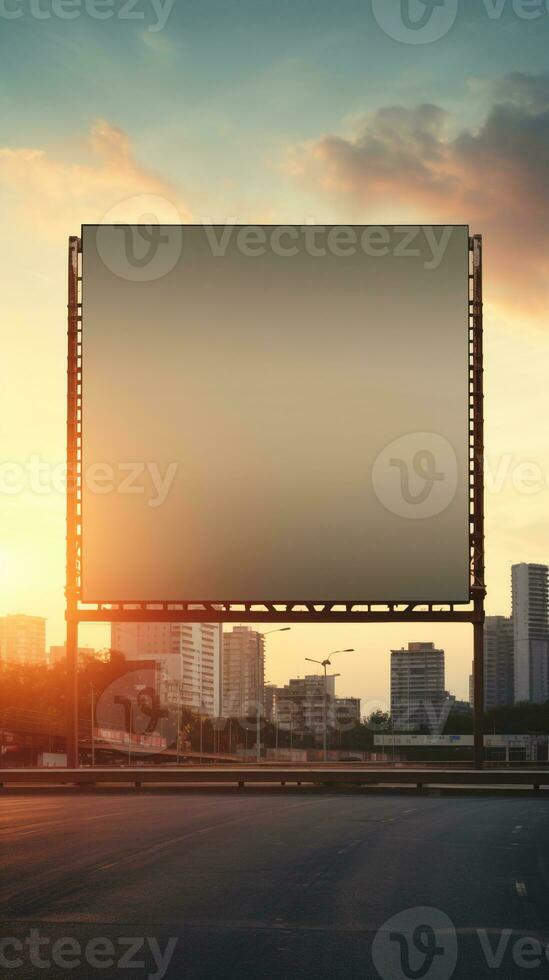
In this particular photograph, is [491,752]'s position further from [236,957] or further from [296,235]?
[236,957]

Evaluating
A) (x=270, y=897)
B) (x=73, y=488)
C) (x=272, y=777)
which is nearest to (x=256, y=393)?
(x=73, y=488)

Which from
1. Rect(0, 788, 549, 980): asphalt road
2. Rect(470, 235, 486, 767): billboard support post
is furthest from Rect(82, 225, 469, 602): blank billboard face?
Rect(0, 788, 549, 980): asphalt road

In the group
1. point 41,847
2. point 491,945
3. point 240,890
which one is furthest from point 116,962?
point 41,847

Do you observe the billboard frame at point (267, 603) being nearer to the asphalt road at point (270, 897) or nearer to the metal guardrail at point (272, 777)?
the metal guardrail at point (272, 777)

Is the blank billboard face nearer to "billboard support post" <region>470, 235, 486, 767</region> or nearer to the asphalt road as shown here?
"billboard support post" <region>470, 235, 486, 767</region>

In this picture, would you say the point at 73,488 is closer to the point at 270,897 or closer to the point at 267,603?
the point at 267,603

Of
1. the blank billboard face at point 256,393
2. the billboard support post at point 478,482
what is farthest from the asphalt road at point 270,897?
the blank billboard face at point 256,393
